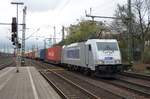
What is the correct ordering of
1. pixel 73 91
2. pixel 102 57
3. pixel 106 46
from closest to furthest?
pixel 73 91
pixel 102 57
pixel 106 46

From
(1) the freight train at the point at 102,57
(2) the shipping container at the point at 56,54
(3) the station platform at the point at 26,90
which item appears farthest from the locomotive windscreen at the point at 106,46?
(2) the shipping container at the point at 56,54

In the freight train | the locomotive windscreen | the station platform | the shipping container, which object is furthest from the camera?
the shipping container

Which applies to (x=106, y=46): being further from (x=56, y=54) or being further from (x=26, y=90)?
(x=56, y=54)

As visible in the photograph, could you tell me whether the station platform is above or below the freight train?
below

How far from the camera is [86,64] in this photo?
31.1 meters

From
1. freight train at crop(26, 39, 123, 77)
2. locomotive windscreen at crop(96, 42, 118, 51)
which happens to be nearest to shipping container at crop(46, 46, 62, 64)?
freight train at crop(26, 39, 123, 77)

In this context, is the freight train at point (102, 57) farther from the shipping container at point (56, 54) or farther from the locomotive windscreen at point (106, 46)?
the shipping container at point (56, 54)

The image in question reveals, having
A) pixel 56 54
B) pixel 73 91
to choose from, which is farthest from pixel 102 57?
pixel 56 54

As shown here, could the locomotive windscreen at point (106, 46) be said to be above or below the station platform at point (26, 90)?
above

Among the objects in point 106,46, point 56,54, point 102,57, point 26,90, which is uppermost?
point 56,54

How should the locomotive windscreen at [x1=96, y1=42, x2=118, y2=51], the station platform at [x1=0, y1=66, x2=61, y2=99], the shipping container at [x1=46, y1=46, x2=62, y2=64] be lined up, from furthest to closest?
1. the shipping container at [x1=46, y1=46, x2=62, y2=64]
2. the locomotive windscreen at [x1=96, y1=42, x2=118, y2=51]
3. the station platform at [x1=0, y1=66, x2=61, y2=99]

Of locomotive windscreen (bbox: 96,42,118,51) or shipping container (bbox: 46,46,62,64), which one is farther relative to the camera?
shipping container (bbox: 46,46,62,64)

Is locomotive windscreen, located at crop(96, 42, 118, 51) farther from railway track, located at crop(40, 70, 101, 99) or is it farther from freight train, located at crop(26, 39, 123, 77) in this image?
railway track, located at crop(40, 70, 101, 99)

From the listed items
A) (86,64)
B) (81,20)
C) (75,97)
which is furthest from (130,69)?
(81,20)
